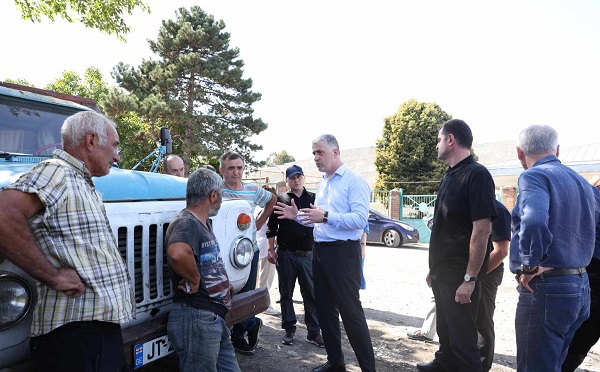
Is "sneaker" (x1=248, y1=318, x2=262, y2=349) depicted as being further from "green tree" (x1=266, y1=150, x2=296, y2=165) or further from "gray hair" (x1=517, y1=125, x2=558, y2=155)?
"green tree" (x1=266, y1=150, x2=296, y2=165)

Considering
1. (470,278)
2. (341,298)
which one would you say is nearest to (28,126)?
(341,298)

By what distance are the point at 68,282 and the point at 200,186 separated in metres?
0.95

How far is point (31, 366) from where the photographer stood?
186 centimetres

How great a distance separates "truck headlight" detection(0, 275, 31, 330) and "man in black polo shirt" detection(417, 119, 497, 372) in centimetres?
256

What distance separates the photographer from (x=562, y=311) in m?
2.49

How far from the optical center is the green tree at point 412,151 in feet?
88.2

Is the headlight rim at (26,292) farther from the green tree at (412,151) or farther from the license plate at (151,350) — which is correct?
the green tree at (412,151)

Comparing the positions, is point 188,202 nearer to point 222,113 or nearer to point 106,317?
point 106,317

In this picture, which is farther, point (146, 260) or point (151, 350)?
point (146, 260)

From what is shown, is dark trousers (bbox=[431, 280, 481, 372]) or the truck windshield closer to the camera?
dark trousers (bbox=[431, 280, 481, 372])

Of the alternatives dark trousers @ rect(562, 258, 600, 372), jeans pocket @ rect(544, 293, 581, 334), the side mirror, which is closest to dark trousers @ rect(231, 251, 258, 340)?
the side mirror

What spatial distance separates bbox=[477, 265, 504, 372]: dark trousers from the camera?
3.58 meters

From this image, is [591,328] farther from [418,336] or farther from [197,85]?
[197,85]

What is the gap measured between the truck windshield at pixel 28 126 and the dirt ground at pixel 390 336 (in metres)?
2.06
